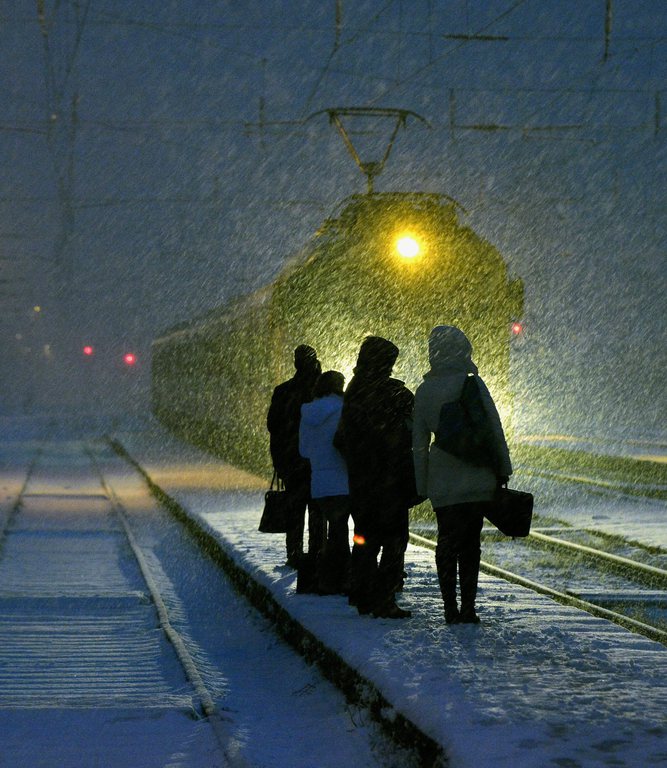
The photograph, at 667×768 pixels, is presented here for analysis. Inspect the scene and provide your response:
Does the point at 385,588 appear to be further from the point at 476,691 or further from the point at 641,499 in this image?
the point at 641,499

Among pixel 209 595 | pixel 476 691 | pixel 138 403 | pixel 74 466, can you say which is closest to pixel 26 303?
pixel 138 403

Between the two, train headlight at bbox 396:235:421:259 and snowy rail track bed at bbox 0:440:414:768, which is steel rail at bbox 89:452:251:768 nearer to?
snowy rail track bed at bbox 0:440:414:768

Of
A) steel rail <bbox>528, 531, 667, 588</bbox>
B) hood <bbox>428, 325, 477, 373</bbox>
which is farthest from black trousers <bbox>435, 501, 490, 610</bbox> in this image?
steel rail <bbox>528, 531, 667, 588</bbox>

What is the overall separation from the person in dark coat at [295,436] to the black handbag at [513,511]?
2.02 metres

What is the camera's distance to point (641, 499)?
1614 cm

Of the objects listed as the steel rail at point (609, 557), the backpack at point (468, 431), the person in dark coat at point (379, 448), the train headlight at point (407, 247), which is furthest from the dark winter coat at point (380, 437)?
the train headlight at point (407, 247)

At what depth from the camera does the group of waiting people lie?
21.3 feet

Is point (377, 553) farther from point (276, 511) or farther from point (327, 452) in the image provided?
point (276, 511)

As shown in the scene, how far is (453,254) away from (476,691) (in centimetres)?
1093

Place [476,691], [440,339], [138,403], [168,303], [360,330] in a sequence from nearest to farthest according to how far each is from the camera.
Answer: [476,691], [440,339], [360,330], [168,303], [138,403]

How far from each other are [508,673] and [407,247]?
10.5 meters

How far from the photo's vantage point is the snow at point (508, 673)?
4.48 m

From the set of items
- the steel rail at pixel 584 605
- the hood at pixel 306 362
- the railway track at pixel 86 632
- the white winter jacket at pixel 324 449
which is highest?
the hood at pixel 306 362

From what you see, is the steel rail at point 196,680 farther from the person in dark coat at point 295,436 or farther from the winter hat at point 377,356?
the winter hat at point 377,356
